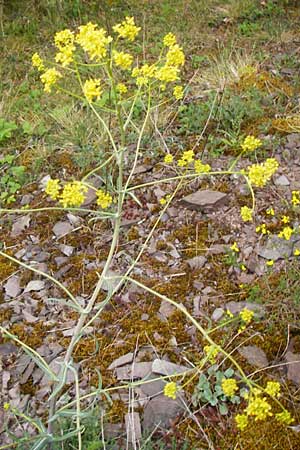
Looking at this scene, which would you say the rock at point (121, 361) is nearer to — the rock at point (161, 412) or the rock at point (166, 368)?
Answer: the rock at point (166, 368)

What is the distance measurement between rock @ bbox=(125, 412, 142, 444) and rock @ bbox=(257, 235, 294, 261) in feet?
3.07

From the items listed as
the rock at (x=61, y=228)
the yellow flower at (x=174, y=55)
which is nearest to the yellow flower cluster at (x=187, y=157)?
the yellow flower at (x=174, y=55)

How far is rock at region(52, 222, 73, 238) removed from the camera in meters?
2.81

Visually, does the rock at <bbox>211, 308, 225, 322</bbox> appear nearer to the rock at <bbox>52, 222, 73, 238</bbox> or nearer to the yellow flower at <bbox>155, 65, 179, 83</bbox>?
the rock at <bbox>52, 222, 73, 238</bbox>

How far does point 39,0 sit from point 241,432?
13.2 ft

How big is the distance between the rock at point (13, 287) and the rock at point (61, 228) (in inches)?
12.3

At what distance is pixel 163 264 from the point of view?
8.57ft

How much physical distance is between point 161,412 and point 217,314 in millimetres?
497

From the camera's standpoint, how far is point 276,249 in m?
2.58

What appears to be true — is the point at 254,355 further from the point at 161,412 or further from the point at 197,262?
the point at 197,262

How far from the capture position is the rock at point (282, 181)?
117 inches

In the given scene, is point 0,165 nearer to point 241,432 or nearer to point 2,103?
point 2,103

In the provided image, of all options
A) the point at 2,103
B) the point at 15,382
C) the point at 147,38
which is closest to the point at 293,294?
the point at 15,382

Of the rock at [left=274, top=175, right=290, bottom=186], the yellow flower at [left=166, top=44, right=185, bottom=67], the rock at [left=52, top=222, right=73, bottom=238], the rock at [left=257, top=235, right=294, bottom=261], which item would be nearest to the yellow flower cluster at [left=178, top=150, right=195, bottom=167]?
the yellow flower at [left=166, top=44, right=185, bottom=67]
